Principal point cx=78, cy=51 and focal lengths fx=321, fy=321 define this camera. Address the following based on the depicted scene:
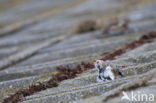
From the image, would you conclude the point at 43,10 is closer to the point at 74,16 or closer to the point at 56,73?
the point at 74,16

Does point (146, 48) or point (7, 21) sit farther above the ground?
point (7, 21)

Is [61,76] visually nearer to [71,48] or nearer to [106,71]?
[106,71]

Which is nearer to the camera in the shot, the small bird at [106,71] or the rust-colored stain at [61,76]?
the small bird at [106,71]

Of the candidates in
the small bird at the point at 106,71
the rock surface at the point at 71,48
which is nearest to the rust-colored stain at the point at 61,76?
the rock surface at the point at 71,48

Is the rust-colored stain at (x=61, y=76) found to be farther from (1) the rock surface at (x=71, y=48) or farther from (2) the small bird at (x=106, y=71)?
(2) the small bird at (x=106, y=71)

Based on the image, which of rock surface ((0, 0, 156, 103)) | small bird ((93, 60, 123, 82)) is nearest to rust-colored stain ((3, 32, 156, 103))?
rock surface ((0, 0, 156, 103))

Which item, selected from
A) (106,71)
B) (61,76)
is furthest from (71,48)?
(106,71)

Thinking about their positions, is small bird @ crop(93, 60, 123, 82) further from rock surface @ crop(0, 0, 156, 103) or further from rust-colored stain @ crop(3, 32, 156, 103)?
rust-colored stain @ crop(3, 32, 156, 103)

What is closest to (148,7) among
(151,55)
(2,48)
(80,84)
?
(2,48)

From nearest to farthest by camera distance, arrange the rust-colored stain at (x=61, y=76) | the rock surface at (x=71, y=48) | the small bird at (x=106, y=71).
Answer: the rock surface at (x=71, y=48) < the small bird at (x=106, y=71) < the rust-colored stain at (x=61, y=76)
